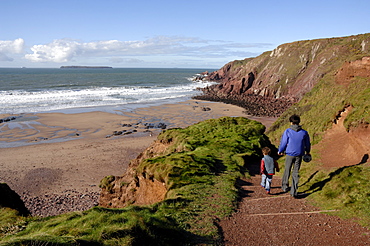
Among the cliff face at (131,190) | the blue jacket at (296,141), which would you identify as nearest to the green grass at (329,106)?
the blue jacket at (296,141)

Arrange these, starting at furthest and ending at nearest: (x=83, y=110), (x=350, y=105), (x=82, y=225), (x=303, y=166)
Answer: (x=83, y=110) < (x=350, y=105) < (x=303, y=166) < (x=82, y=225)

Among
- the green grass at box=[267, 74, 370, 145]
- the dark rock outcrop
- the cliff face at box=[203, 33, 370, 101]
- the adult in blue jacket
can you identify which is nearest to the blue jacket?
the adult in blue jacket

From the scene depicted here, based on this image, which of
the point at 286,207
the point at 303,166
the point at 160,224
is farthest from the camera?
the point at 303,166

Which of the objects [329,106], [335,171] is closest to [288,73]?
[329,106]

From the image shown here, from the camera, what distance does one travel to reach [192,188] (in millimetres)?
8562

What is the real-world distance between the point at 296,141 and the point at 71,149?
2341cm

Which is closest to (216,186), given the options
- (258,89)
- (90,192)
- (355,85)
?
(355,85)

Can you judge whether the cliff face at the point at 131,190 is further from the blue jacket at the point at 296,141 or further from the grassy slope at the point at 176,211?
the blue jacket at the point at 296,141

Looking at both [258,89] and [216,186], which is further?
[258,89]

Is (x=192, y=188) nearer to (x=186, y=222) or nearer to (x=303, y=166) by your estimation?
(x=186, y=222)

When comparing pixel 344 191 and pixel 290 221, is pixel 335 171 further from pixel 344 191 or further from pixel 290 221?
pixel 290 221

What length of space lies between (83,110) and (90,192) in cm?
3103

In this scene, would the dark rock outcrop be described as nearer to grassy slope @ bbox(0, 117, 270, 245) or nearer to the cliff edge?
grassy slope @ bbox(0, 117, 270, 245)

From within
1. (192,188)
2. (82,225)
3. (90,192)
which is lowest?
(90,192)
